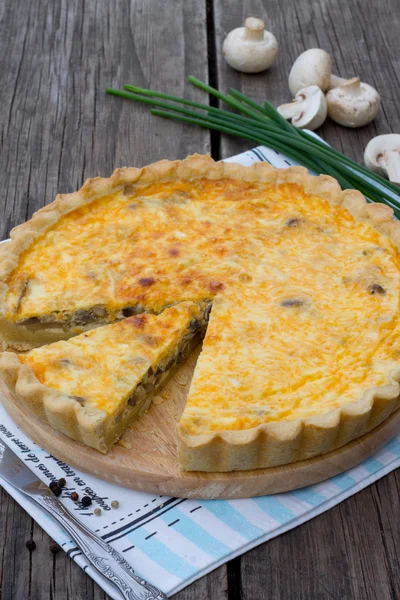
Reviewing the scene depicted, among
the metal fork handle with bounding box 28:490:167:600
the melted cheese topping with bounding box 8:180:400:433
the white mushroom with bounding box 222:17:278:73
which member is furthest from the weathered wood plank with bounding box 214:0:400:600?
the melted cheese topping with bounding box 8:180:400:433

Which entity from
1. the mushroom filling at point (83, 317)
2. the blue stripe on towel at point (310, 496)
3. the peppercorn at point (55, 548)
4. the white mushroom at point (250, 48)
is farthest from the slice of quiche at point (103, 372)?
the white mushroom at point (250, 48)

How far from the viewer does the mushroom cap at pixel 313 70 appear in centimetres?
560

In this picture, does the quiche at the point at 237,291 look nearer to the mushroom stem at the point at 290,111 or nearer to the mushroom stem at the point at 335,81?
the mushroom stem at the point at 290,111

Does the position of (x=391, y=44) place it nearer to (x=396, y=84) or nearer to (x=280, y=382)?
(x=396, y=84)

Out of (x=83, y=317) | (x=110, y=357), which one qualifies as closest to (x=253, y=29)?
(x=83, y=317)

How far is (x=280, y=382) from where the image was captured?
11.5ft

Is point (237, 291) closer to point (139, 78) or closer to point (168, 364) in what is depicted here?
point (168, 364)

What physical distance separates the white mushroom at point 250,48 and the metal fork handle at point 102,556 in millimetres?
3706

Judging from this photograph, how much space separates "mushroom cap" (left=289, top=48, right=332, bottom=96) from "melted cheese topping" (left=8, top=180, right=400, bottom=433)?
136 cm

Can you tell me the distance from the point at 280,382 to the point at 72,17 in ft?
13.9

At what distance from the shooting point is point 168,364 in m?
3.88

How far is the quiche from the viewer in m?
3.38

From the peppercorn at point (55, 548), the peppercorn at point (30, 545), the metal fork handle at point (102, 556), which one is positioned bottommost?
the peppercorn at point (30, 545)

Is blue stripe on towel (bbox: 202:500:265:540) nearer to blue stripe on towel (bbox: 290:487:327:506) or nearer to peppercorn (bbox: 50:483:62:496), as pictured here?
blue stripe on towel (bbox: 290:487:327:506)
